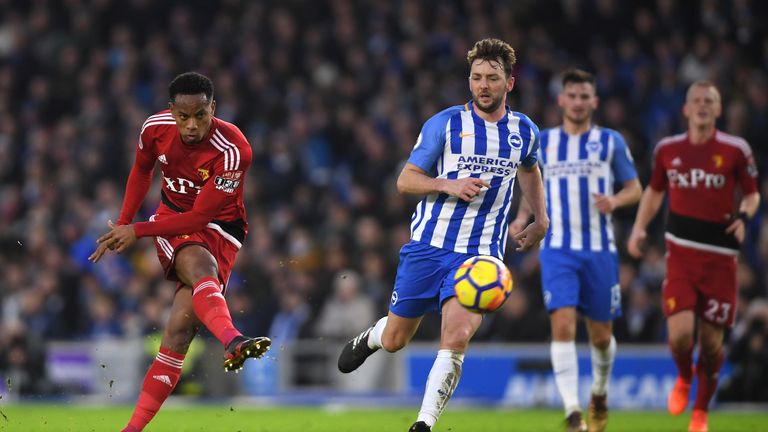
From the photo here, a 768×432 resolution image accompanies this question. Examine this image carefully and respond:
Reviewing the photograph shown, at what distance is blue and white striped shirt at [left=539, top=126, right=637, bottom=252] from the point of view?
9.58 metres

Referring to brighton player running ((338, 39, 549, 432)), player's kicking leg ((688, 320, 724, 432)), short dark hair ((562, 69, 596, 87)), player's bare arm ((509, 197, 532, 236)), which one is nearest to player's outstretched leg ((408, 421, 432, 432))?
brighton player running ((338, 39, 549, 432))

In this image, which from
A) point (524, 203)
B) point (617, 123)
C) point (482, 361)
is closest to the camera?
point (524, 203)

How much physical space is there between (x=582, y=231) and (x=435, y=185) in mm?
2755

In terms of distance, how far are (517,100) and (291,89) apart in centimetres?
390

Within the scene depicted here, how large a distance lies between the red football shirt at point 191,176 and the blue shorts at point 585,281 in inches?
108

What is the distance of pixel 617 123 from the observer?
15641 mm

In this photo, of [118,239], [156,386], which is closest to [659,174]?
[156,386]

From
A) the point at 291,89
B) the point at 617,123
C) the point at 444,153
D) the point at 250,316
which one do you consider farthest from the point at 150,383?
the point at 291,89

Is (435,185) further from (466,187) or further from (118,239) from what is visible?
(118,239)

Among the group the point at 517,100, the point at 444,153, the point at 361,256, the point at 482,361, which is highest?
the point at 517,100

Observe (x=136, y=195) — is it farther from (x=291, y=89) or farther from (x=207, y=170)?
(x=291, y=89)

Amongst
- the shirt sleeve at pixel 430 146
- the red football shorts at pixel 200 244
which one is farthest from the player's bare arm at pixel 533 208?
the red football shorts at pixel 200 244

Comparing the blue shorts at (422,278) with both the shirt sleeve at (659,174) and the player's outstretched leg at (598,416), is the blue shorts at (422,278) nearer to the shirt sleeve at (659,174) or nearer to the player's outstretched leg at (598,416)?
the player's outstretched leg at (598,416)

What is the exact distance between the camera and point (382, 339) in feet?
Result: 26.0
